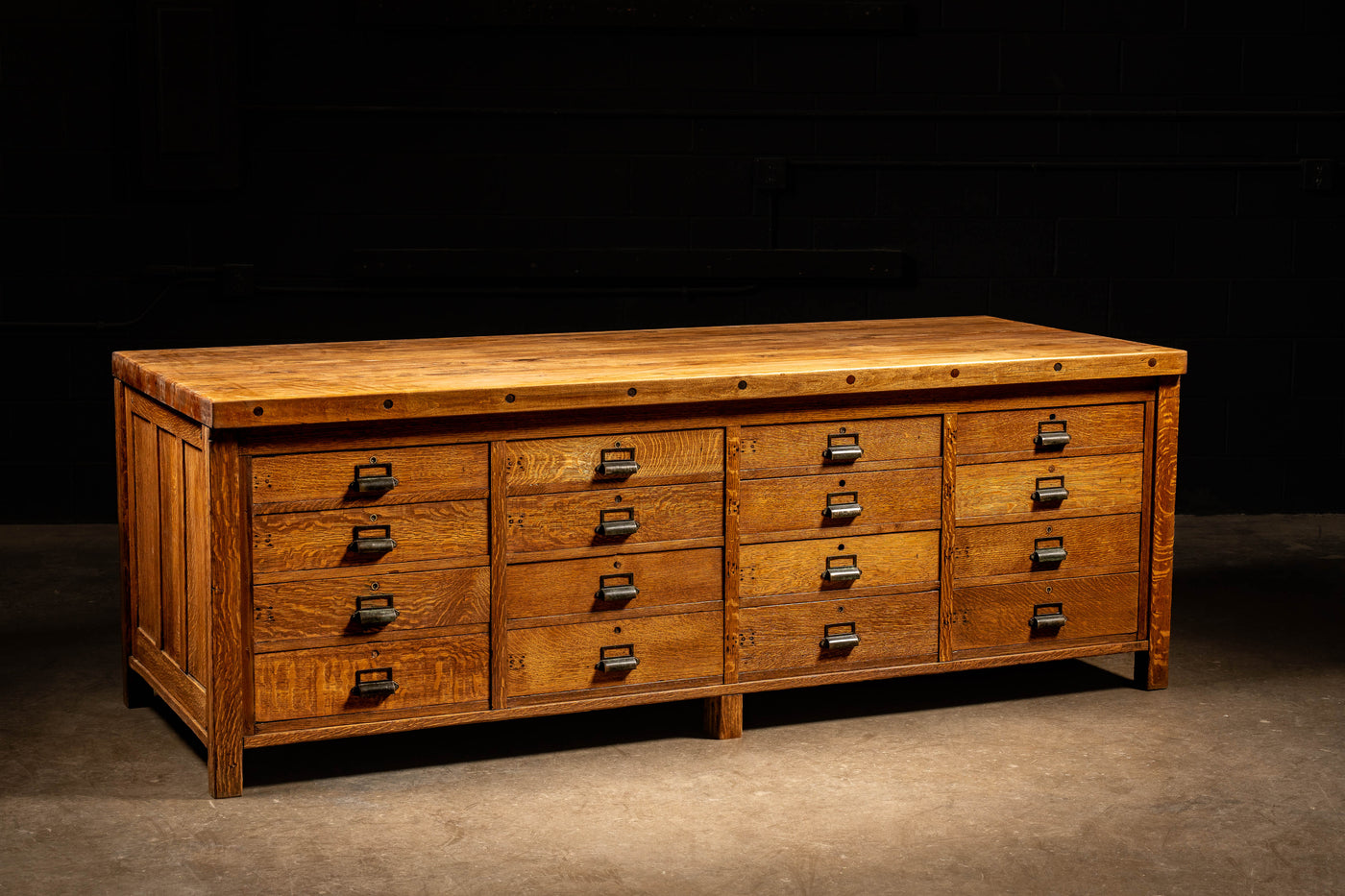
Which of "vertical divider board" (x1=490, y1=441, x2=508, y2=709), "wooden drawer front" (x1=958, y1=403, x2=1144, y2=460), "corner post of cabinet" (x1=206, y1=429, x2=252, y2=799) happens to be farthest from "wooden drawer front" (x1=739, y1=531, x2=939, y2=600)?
"corner post of cabinet" (x1=206, y1=429, x2=252, y2=799)

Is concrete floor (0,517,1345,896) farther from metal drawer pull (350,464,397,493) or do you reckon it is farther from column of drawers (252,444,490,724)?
metal drawer pull (350,464,397,493)

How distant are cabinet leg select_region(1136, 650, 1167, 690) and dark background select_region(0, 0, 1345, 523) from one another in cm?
186

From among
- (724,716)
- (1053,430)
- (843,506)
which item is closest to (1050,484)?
(1053,430)

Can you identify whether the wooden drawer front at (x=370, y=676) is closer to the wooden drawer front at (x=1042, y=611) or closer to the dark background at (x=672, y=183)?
the wooden drawer front at (x=1042, y=611)

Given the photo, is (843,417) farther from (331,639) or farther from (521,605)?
(331,639)

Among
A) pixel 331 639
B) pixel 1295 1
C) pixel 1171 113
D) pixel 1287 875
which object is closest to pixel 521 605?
pixel 331 639

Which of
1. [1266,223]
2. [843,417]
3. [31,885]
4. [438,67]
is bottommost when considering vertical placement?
[31,885]

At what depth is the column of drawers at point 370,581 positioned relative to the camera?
10.8ft

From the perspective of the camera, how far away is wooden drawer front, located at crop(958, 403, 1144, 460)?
379 centimetres

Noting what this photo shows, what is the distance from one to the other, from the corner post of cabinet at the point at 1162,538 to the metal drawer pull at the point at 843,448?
69 centimetres

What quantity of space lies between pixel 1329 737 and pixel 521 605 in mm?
1620

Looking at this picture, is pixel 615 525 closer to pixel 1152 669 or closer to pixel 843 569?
pixel 843 569

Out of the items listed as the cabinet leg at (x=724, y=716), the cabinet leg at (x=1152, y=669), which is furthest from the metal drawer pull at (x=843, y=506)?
the cabinet leg at (x=1152, y=669)

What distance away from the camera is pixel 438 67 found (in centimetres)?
536
